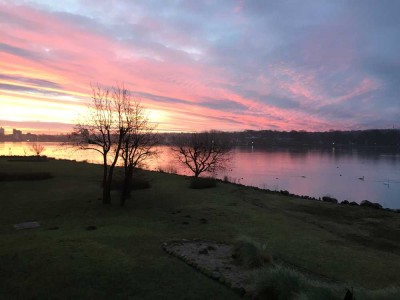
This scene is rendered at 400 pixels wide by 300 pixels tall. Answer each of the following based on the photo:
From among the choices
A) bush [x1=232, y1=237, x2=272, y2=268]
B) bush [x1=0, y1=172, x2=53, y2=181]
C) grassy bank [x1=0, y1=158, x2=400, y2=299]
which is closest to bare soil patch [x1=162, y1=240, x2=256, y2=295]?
bush [x1=232, y1=237, x2=272, y2=268]

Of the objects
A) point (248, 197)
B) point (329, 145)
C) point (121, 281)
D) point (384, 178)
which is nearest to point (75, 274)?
point (121, 281)

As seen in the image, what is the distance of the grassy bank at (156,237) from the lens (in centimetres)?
729

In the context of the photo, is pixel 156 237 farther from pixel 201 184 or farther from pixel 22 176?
pixel 22 176

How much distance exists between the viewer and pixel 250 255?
28.5 feet

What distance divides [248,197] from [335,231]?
748 centimetres

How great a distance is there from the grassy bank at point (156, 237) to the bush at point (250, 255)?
1180 mm

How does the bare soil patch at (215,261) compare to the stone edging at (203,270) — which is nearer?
the stone edging at (203,270)

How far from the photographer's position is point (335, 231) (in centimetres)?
1448

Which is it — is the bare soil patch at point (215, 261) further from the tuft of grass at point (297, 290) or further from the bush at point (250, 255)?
the tuft of grass at point (297, 290)

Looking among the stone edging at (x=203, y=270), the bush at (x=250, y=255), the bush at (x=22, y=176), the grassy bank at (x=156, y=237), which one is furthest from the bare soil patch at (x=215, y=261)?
the bush at (x=22, y=176)

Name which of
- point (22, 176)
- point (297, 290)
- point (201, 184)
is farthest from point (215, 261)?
→ point (22, 176)

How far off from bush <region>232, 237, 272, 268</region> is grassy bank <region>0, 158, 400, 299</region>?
46.5 inches

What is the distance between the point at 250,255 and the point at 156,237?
145 inches

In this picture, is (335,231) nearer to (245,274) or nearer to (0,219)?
(245,274)
